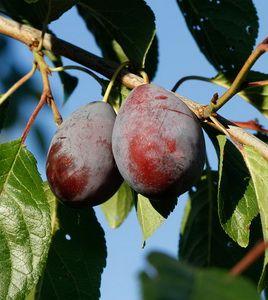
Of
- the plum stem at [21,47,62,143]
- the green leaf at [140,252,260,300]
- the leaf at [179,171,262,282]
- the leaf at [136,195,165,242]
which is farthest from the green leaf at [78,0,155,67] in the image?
the green leaf at [140,252,260,300]

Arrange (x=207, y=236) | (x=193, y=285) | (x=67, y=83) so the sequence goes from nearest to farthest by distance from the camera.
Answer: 1. (x=193, y=285)
2. (x=207, y=236)
3. (x=67, y=83)

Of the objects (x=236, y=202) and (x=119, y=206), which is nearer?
(x=236, y=202)

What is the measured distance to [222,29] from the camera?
1.95 metres

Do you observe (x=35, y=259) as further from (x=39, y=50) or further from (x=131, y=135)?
(x=39, y=50)

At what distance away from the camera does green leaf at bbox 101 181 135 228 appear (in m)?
2.17

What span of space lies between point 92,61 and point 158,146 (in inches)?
19.3

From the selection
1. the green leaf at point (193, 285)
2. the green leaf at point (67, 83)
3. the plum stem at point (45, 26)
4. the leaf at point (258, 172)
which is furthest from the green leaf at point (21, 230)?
the green leaf at point (193, 285)

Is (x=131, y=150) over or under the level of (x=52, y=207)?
over

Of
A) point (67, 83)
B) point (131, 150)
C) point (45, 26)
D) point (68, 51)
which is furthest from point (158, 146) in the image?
point (67, 83)

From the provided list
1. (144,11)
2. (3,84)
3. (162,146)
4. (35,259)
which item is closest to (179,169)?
(162,146)

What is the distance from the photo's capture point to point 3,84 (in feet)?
8.00

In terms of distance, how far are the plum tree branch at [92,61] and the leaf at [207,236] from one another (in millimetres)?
454

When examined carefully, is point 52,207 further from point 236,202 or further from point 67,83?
point 67,83

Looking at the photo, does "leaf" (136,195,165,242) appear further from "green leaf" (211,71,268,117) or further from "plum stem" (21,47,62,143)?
"green leaf" (211,71,268,117)
